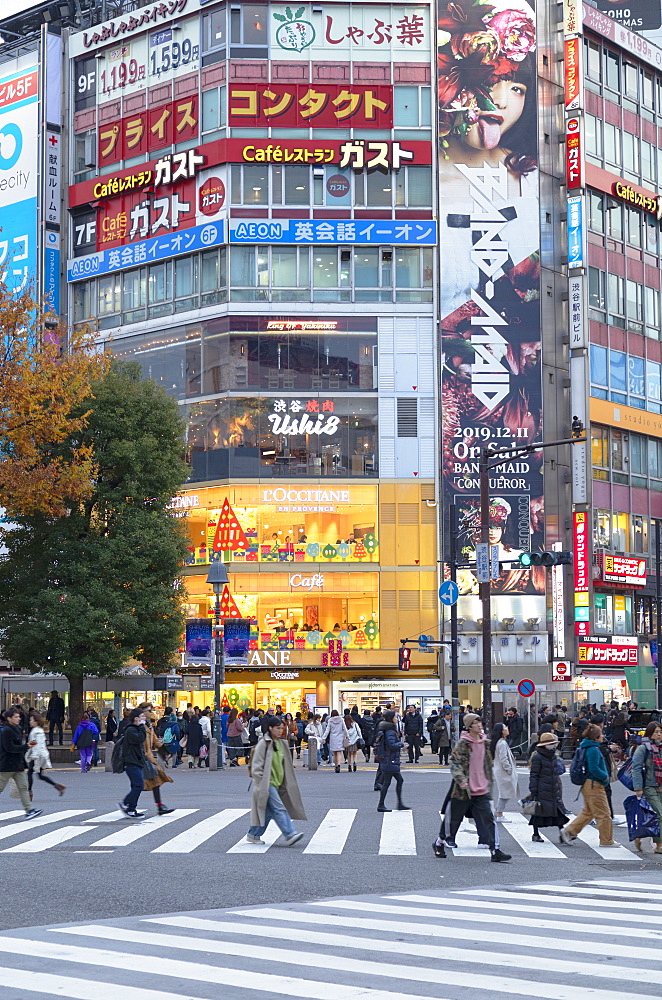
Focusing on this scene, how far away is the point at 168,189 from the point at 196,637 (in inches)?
1031

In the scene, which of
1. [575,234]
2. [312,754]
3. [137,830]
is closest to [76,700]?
[312,754]

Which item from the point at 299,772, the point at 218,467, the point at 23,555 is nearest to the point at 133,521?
the point at 23,555

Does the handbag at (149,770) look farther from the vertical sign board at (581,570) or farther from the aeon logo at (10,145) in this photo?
the aeon logo at (10,145)

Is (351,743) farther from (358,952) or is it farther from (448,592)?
(358,952)

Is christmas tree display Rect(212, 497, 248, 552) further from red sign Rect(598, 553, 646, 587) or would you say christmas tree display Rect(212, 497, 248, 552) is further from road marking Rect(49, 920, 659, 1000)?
road marking Rect(49, 920, 659, 1000)

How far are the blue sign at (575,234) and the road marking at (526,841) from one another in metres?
39.4

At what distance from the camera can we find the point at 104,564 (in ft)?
132

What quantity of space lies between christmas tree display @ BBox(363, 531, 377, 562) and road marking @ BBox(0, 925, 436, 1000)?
150ft

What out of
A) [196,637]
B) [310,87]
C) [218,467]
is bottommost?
[196,637]

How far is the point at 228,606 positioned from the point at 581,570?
49.0 ft

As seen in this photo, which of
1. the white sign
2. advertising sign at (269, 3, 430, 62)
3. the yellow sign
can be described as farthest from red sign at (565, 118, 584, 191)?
the white sign

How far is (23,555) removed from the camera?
135 feet

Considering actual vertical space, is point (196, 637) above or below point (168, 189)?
below

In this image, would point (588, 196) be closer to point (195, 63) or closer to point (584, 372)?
point (584, 372)
